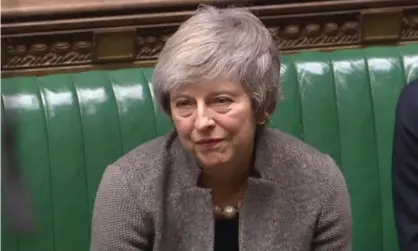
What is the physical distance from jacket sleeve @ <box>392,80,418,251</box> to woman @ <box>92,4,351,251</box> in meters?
0.25

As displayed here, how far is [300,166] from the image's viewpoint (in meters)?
1.39

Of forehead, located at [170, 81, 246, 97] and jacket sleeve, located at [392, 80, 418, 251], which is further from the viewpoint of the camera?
jacket sleeve, located at [392, 80, 418, 251]

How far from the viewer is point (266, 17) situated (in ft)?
6.38

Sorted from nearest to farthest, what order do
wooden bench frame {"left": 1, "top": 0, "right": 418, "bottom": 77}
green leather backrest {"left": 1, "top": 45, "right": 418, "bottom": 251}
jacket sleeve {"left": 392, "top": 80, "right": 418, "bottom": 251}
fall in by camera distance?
jacket sleeve {"left": 392, "top": 80, "right": 418, "bottom": 251}
green leather backrest {"left": 1, "top": 45, "right": 418, "bottom": 251}
wooden bench frame {"left": 1, "top": 0, "right": 418, "bottom": 77}

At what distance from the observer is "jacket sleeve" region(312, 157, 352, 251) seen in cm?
136

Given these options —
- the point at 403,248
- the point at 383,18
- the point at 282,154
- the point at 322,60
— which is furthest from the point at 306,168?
the point at 383,18

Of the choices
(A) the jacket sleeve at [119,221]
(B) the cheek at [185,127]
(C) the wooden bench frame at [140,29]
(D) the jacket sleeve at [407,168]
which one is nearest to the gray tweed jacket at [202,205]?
(A) the jacket sleeve at [119,221]

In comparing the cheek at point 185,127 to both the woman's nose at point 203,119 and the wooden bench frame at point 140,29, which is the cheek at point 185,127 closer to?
the woman's nose at point 203,119

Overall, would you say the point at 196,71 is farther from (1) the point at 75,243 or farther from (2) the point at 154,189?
(1) the point at 75,243

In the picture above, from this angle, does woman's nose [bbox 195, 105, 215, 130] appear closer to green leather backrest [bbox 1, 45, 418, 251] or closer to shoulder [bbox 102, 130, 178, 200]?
shoulder [bbox 102, 130, 178, 200]

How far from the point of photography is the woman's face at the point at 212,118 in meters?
1.24

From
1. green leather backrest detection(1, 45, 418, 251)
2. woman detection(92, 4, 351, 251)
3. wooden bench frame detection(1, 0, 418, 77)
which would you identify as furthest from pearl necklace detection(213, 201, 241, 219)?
wooden bench frame detection(1, 0, 418, 77)

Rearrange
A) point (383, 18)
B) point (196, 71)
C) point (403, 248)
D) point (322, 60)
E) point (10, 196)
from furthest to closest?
1. point (383, 18)
2. point (322, 60)
3. point (403, 248)
4. point (196, 71)
5. point (10, 196)

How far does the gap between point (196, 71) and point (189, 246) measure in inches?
13.4
